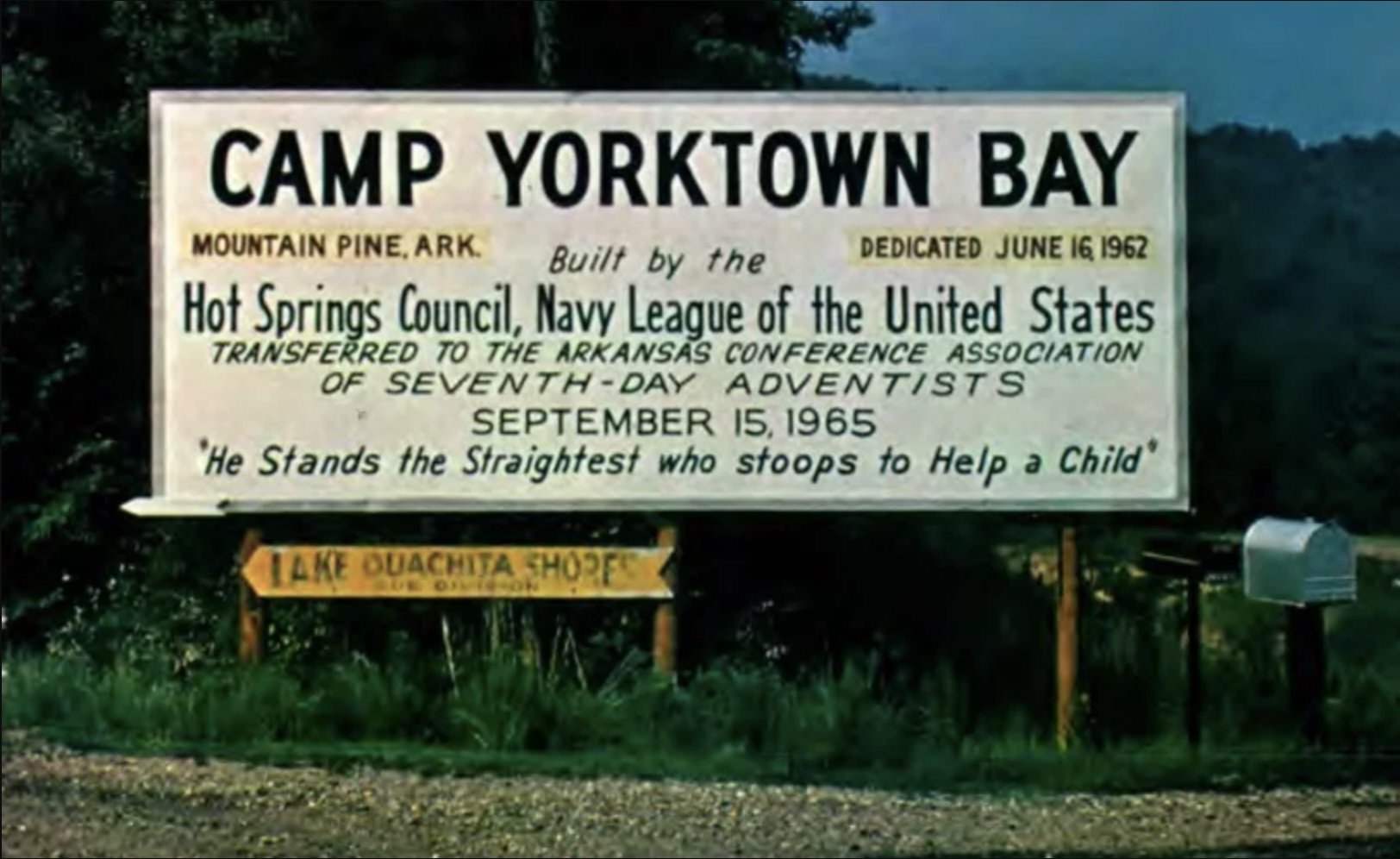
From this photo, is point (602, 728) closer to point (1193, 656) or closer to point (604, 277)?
point (604, 277)

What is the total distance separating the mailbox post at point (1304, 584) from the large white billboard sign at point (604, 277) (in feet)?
4.02

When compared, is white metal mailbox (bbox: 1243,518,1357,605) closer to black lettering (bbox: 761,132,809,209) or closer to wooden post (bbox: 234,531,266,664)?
black lettering (bbox: 761,132,809,209)

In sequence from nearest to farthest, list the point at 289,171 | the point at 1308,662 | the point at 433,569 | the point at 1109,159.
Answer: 1. the point at 289,171
2. the point at 1109,159
3. the point at 433,569
4. the point at 1308,662

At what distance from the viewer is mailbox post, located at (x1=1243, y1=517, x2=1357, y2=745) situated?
395 inches

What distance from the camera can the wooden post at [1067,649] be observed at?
10000 mm

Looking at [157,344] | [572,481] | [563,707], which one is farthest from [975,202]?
[157,344]

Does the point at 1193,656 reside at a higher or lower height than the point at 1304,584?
lower

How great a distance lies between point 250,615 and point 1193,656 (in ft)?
12.6

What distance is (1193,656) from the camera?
402 inches

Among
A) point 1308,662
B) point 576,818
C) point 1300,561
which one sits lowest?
point 576,818

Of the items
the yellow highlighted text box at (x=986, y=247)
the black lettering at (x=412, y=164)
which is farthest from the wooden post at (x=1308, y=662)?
the black lettering at (x=412, y=164)

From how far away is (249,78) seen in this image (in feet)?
32.3

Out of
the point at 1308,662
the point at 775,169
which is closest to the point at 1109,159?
the point at 775,169

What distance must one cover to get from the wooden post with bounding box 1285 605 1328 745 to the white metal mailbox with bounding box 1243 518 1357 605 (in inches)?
4.4
